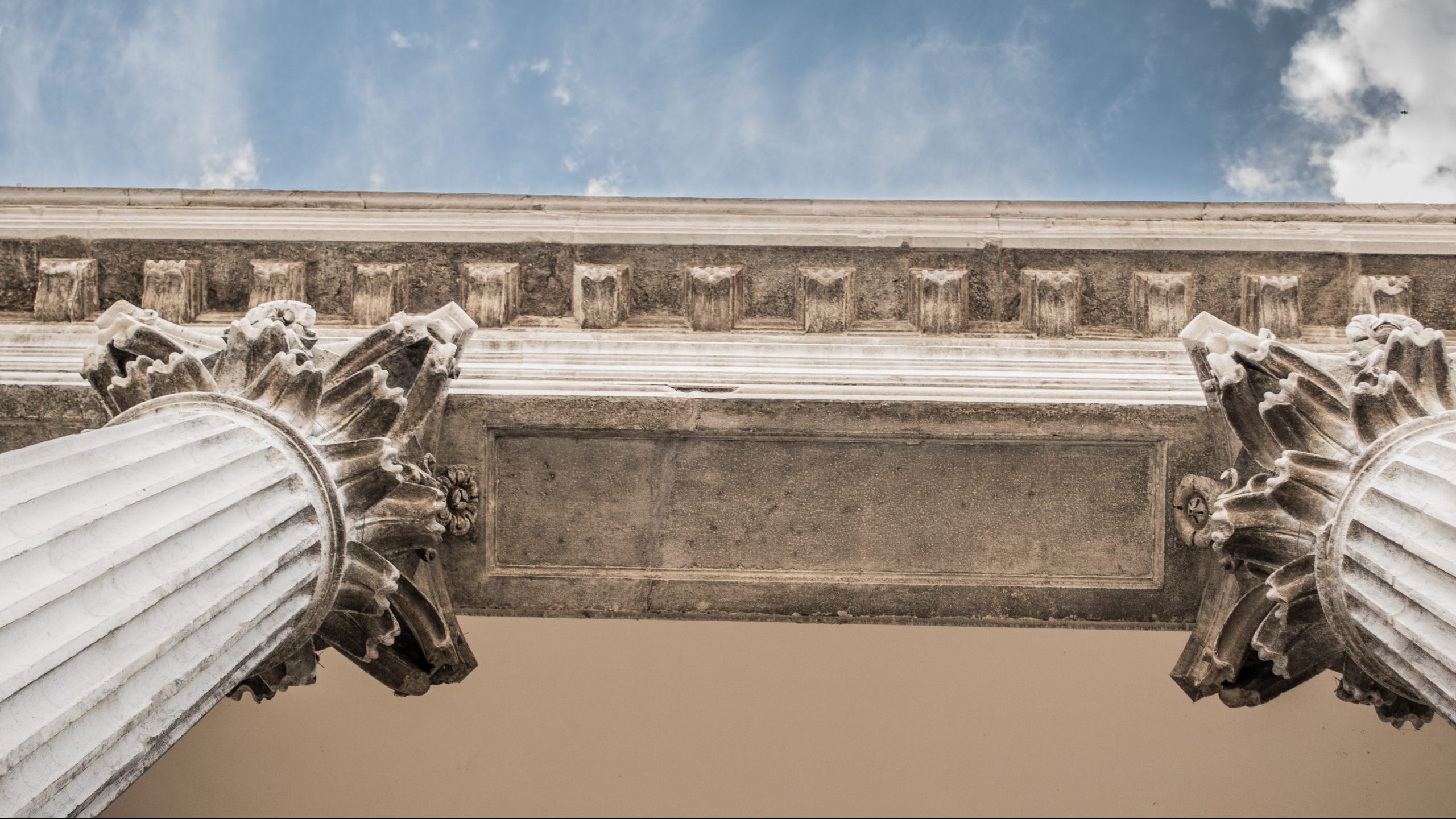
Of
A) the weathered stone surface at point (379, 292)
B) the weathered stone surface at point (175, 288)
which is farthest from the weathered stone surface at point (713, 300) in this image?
the weathered stone surface at point (175, 288)

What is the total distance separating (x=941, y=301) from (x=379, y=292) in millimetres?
4394

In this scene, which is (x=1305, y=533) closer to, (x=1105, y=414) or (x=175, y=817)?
(x=1105, y=414)

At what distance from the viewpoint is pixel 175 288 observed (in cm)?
820

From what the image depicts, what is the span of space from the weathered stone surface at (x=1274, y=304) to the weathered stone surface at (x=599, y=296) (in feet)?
16.0

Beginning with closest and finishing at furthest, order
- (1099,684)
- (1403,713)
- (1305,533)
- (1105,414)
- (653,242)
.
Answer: (1305,533) → (1403,713) → (1105,414) → (653,242) → (1099,684)

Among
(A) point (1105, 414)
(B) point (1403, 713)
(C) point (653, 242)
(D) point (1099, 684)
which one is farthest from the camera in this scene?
(D) point (1099, 684)

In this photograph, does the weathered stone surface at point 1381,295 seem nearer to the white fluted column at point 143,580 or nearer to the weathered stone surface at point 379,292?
the weathered stone surface at point 379,292

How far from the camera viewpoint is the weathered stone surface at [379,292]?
8.16 metres

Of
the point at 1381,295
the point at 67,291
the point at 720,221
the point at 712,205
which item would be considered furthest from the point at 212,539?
the point at 1381,295

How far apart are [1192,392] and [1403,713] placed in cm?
238

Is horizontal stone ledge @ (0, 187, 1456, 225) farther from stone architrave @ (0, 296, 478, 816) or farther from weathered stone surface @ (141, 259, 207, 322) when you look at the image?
stone architrave @ (0, 296, 478, 816)

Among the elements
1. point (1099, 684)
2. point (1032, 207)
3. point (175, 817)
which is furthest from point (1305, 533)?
Result: point (175, 817)

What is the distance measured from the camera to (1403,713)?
645 centimetres

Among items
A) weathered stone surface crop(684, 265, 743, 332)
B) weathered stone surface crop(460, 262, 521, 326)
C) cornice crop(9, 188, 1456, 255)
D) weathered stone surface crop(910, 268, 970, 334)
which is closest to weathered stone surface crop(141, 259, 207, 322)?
cornice crop(9, 188, 1456, 255)
